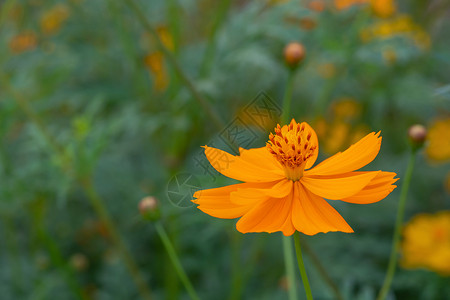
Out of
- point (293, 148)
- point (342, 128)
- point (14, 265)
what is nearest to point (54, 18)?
point (14, 265)

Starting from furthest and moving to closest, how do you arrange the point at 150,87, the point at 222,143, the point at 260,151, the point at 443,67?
1. the point at 443,67
2. the point at 150,87
3. the point at 222,143
4. the point at 260,151

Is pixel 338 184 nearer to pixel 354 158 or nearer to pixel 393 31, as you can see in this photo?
pixel 354 158

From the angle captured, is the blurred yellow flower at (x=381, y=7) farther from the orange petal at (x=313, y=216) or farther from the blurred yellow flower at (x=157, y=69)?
the orange petal at (x=313, y=216)

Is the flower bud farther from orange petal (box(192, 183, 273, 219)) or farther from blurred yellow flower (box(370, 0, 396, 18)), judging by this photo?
blurred yellow flower (box(370, 0, 396, 18))

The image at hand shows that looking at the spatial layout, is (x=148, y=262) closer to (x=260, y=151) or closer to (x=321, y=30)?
(x=321, y=30)

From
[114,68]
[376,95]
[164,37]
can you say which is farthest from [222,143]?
[164,37]
